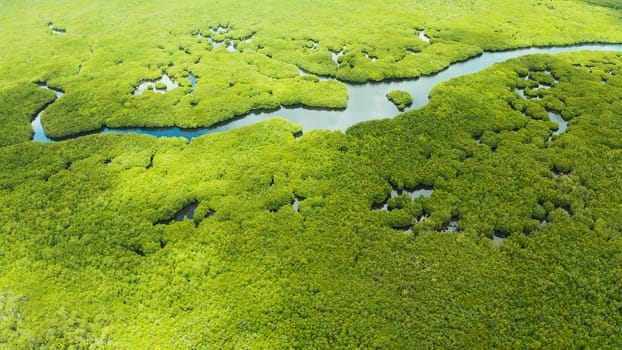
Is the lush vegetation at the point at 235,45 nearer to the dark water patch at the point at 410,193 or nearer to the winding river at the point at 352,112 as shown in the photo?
the winding river at the point at 352,112

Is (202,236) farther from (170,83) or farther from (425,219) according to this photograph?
(170,83)

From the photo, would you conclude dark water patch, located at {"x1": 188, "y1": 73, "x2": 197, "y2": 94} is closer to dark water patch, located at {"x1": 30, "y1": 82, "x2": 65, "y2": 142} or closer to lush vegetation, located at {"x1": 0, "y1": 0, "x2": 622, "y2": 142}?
lush vegetation, located at {"x1": 0, "y1": 0, "x2": 622, "y2": 142}

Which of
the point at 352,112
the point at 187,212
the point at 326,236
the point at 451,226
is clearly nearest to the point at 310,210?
the point at 326,236

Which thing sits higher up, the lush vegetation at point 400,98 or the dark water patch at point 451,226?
the lush vegetation at point 400,98

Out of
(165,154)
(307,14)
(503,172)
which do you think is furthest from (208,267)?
(307,14)

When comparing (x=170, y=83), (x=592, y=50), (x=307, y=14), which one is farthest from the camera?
(x=307, y=14)

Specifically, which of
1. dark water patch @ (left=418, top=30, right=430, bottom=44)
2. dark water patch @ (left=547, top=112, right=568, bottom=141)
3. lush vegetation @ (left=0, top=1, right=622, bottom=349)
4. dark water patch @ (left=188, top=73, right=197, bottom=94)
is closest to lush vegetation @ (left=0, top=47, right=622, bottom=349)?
lush vegetation @ (left=0, top=1, right=622, bottom=349)

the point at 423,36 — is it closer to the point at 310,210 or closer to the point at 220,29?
the point at 220,29

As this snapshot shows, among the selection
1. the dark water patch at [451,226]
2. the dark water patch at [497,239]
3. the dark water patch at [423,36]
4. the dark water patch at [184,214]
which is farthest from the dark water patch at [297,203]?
the dark water patch at [423,36]

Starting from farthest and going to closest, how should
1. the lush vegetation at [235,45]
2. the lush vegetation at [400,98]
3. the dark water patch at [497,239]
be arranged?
the lush vegetation at [235,45]
the lush vegetation at [400,98]
the dark water patch at [497,239]
